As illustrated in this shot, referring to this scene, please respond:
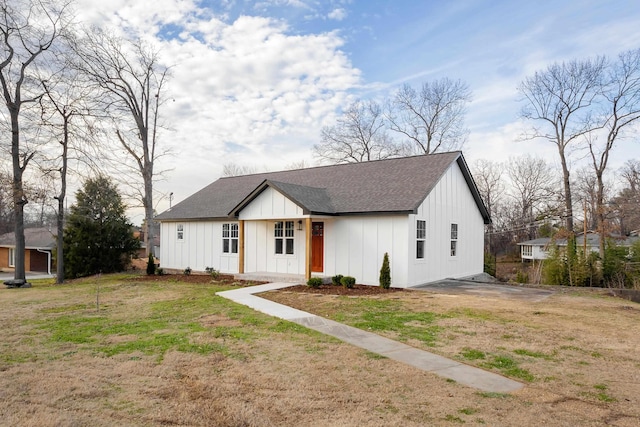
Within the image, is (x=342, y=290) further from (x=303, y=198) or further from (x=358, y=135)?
(x=358, y=135)

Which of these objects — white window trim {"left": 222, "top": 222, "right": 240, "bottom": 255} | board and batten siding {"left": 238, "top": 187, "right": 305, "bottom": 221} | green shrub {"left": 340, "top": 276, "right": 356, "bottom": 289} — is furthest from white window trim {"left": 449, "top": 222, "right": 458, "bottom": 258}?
white window trim {"left": 222, "top": 222, "right": 240, "bottom": 255}

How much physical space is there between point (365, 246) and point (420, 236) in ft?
6.74

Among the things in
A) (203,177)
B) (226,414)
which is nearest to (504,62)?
(226,414)

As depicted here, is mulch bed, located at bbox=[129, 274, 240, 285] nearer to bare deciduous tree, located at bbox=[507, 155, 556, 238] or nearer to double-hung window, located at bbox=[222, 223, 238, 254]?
double-hung window, located at bbox=[222, 223, 238, 254]

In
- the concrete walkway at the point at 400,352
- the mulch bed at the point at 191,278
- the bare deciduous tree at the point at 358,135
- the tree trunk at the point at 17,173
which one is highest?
the bare deciduous tree at the point at 358,135

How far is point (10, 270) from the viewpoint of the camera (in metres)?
34.6

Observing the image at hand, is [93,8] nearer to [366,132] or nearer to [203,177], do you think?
[203,177]

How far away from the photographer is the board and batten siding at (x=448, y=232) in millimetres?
15516

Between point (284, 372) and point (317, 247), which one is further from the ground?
point (317, 247)

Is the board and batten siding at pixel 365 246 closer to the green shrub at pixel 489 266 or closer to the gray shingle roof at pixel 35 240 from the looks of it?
the green shrub at pixel 489 266

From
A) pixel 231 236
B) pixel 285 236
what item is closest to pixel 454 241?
pixel 285 236

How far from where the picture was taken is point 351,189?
17.5m

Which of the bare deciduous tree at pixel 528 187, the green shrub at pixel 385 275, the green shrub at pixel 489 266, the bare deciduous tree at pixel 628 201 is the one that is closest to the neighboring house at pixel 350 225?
the green shrub at pixel 385 275

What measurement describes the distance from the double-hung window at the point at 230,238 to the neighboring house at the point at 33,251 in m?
20.1
